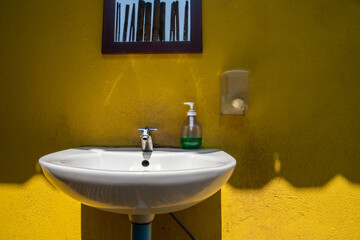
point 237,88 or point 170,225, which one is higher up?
point 237,88

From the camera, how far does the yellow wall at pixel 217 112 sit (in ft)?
2.56

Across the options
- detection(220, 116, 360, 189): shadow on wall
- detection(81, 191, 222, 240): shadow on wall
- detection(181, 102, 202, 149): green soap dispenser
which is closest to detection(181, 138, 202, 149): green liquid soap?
Answer: detection(181, 102, 202, 149): green soap dispenser

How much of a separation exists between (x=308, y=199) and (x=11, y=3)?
1.62 m

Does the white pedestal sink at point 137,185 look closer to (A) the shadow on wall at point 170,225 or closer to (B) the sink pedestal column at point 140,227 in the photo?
(B) the sink pedestal column at point 140,227

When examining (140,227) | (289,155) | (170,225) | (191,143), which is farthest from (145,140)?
(289,155)

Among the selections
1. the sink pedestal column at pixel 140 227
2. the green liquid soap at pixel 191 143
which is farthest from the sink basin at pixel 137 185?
the green liquid soap at pixel 191 143

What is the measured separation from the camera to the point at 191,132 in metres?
0.75

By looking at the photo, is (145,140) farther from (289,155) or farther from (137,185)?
(289,155)

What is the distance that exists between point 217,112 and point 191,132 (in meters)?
0.16

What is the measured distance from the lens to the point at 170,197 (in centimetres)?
40

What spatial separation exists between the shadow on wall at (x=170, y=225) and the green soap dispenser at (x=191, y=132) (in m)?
0.25

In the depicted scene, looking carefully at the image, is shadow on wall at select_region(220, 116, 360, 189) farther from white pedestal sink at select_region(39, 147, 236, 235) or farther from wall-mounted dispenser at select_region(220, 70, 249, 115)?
white pedestal sink at select_region(39, 147, 236, 235)

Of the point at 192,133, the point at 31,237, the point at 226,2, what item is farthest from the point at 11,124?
the point at 226,2

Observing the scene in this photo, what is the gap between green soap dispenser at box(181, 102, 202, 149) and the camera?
0.73 meters
